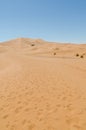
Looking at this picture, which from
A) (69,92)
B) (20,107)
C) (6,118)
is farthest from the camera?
(69,92)

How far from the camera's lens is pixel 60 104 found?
21.7 feet

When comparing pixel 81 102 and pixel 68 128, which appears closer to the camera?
pixel 68 128

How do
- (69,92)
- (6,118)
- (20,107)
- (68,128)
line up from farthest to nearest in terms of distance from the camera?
(69,92) < (20,107) < (6,118) < (68,128)

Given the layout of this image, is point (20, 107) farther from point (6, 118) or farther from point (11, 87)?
point (11, 87)

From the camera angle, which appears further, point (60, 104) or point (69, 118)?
point (60, 104)

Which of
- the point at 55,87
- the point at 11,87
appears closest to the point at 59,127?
the point at 55,87

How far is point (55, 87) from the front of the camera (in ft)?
30.1

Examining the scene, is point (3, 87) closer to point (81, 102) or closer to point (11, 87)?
point (11, 87)

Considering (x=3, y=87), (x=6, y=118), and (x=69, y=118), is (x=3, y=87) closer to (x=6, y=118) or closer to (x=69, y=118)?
(x=6, y=118)

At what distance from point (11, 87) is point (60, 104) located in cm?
372

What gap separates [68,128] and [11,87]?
17.2 ft

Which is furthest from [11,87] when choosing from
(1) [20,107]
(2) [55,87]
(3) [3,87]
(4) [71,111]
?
(4) [71,111]

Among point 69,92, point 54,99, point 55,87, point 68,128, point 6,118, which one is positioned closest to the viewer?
point 68,128

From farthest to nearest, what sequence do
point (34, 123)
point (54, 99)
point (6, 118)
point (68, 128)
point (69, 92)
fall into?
1. point (69, 92)
2. point (54, 99)
3. point (6, 118)
4. point (34, 123)
5. point (68, 128)
